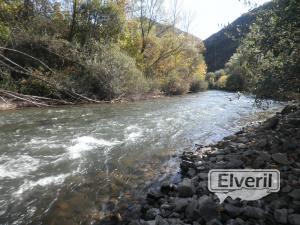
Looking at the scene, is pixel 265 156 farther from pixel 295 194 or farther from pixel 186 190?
pixel 186 190

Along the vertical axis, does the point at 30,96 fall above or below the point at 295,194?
above

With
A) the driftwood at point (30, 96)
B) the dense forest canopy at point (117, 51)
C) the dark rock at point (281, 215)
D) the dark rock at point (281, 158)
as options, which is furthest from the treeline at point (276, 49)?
the driftwood at point (30, 96)

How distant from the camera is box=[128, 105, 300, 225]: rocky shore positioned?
3951 millimetres

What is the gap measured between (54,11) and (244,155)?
23.4 metres

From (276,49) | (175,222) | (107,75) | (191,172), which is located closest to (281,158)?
(191,172)

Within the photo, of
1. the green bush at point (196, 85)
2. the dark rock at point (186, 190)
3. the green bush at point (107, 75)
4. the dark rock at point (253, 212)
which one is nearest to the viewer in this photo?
the dark rock at point (253, 212)

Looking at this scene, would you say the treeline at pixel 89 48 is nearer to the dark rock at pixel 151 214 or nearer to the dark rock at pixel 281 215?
the dark rock at pixel 151 214

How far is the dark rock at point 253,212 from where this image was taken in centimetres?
391

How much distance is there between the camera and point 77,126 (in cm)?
1163

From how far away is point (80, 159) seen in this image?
24.6ft

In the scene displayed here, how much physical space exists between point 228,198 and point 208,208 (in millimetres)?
367

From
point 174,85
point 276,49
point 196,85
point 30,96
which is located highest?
point 276,49

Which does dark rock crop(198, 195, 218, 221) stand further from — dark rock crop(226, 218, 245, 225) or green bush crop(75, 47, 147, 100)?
green bush crop(75, 47, 147, 100)

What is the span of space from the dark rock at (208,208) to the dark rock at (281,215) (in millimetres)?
815
